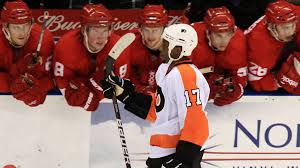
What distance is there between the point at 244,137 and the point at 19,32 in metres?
1.29

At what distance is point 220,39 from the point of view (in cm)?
379

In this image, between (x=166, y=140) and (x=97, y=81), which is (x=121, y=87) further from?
(x=97, y=81)

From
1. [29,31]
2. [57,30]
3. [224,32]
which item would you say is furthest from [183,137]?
[57,30]

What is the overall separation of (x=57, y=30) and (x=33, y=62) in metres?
1.14

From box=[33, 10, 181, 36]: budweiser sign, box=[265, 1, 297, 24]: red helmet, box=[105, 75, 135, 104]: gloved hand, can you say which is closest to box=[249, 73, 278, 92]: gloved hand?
box=[265, 1, 297, 24]: red helmet

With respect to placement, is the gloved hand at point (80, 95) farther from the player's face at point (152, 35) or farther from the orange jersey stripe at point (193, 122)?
the orange jersey stripe at point (193, 122)

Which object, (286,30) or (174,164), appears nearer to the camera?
(174,164)

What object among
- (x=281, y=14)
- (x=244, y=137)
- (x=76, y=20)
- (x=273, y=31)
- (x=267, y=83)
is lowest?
(x=244, y=137)

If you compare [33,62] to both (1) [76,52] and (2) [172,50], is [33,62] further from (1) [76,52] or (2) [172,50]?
(2) [172,50]

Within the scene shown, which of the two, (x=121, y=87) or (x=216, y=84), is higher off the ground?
(x=121, y=87)

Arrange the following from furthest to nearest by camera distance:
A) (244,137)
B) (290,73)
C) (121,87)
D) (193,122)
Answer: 1. (244,137)
2. (290,73)
3. (121,87)
4. (193,122)

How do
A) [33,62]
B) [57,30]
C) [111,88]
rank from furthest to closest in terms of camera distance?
[57,30], [33,62], [111,88]

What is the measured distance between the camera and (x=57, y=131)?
12.6 ft

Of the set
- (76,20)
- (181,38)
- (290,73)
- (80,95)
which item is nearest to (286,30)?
(290,73)
